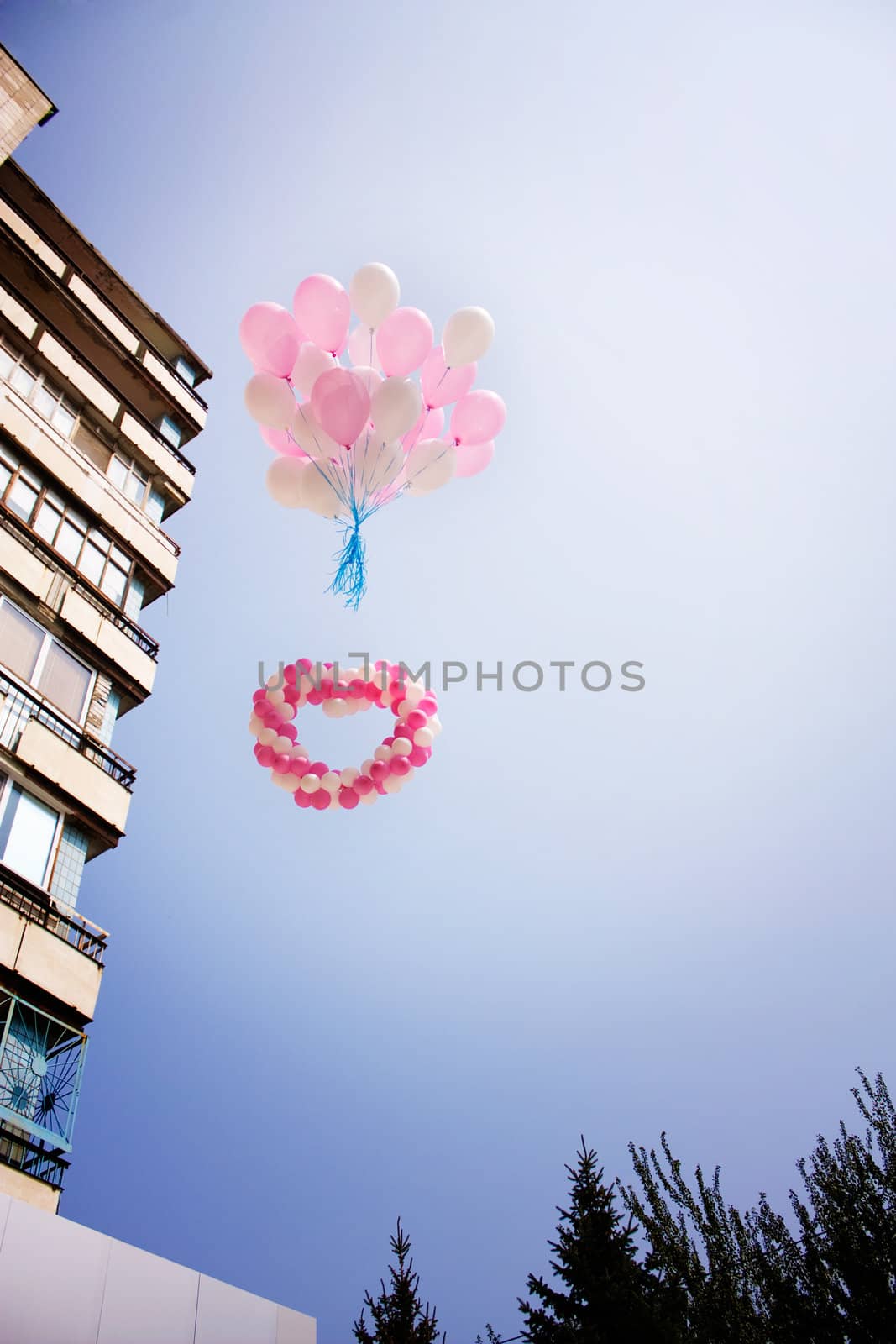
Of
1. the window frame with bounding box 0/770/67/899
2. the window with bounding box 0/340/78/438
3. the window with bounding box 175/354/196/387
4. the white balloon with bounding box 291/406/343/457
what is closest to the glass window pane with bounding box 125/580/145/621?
the window with bounding box 0/340/78/438

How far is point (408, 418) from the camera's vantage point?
8055 mm

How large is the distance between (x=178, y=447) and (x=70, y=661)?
219 inches

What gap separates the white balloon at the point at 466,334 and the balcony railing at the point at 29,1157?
321 inches

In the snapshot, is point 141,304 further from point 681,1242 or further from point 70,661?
point 681,1242

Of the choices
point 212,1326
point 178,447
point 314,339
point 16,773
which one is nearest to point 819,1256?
point 212,1326

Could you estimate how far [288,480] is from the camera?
868 centimetres

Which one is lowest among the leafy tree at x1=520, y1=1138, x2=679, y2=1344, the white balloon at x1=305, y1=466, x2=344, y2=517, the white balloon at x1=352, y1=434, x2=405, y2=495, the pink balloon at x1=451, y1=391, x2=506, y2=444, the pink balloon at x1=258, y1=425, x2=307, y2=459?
the leafy tree at x1=520, y1=1138, x2=679, y2=1344

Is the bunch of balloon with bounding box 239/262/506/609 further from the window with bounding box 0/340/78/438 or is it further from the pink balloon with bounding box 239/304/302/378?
the window with bounding box 0/340/78/438

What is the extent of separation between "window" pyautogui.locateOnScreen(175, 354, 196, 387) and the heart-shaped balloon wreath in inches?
310

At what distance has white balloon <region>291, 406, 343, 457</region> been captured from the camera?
318 inches

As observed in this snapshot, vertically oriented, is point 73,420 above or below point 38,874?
above

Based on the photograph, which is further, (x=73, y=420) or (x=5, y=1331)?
(x=73, y=420)

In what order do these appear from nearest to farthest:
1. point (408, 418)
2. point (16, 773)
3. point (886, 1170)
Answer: point (408, 418) < point (16, 773) < point (886, 1170)

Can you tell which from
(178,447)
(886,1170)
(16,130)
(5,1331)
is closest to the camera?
(5,1331)
